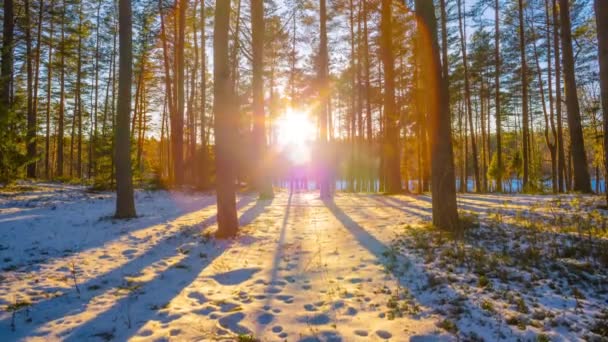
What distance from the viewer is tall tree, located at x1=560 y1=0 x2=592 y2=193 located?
32.1 ft

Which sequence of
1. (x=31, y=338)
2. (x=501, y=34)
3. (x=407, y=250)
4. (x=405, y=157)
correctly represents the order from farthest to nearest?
(x=405, y=157)
(x=501, y=34)
(x=407, y=250)
(x=31, y=338)

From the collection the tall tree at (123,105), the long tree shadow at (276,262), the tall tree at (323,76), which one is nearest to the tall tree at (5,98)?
the tall tree at (123,105)

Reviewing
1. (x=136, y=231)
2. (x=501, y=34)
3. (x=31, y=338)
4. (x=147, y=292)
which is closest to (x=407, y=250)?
(x=147, y=292)

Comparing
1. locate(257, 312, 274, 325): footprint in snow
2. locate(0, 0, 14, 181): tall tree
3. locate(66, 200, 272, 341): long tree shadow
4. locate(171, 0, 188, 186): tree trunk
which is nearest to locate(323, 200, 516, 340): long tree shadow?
locate(257, 312, 274, 325): footprint in snow

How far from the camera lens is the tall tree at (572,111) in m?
9.78

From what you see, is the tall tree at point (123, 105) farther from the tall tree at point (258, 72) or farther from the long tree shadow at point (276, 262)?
the tall tree at point (258, 72)

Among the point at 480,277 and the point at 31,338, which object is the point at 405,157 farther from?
the point at 31,338

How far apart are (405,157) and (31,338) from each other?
2630 cm

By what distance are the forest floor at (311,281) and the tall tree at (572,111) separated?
404 centimetres

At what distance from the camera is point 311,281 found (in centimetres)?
400

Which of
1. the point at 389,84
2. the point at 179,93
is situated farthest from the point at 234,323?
the point at 179,93

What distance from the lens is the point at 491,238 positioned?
205 inches

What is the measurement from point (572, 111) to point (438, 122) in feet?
24.9

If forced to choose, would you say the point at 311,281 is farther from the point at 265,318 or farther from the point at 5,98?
the point at 5,98
